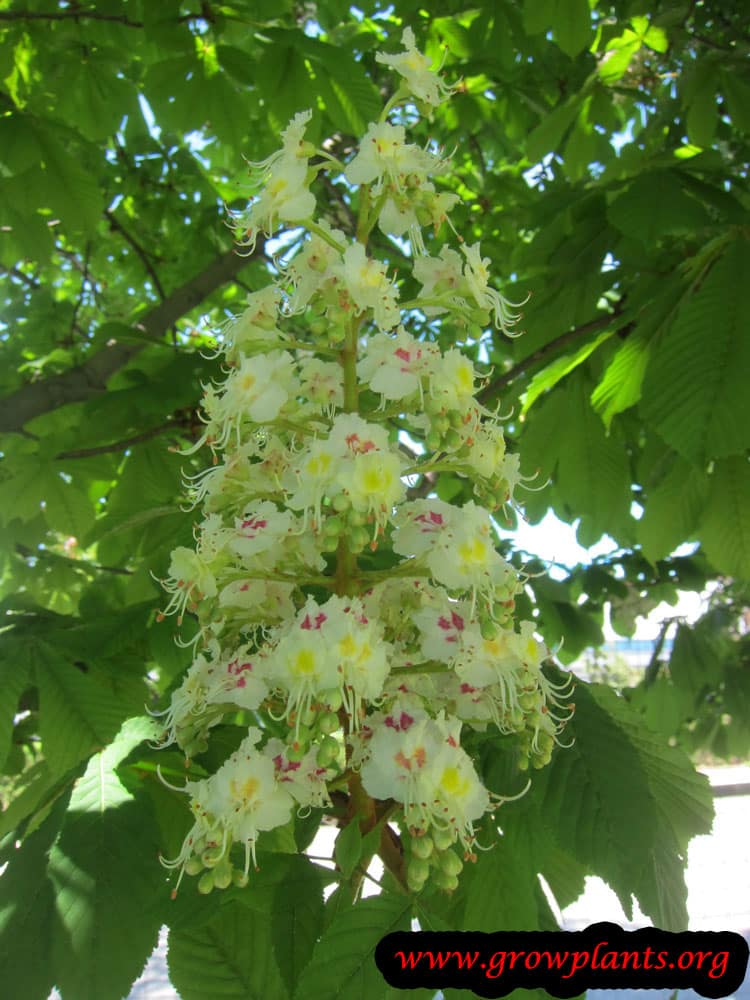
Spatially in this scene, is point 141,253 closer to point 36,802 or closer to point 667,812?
point 36,802

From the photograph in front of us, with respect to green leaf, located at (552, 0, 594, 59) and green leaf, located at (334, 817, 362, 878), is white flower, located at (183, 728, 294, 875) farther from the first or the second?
green leaf, located at (552, 0, 594, 59)

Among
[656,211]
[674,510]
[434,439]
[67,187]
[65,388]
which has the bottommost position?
[434,439]

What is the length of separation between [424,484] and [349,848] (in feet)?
4.72

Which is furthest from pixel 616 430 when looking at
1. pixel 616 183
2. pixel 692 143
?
pixel 692 143

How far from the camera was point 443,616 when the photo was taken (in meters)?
0.83

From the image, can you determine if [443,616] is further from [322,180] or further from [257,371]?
[322,180]

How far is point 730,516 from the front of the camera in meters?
1.68

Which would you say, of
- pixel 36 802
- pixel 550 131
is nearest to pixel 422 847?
pixel 36 802

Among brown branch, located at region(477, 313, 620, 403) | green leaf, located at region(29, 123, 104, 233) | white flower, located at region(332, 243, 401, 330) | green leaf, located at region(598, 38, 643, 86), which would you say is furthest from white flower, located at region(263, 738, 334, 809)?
green leaf, located at region(598, 38, 643, 86)

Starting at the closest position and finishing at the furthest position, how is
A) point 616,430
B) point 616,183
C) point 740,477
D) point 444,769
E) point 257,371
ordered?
point 444,769 → point 257,371 → point 740,477 → point 616,183 → point 616,430

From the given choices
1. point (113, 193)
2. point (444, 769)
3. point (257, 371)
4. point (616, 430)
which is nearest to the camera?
point (444, 769)

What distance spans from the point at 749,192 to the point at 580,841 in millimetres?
1577

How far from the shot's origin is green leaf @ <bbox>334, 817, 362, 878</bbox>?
0.77 m

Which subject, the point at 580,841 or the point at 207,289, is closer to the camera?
the point at 580,841
